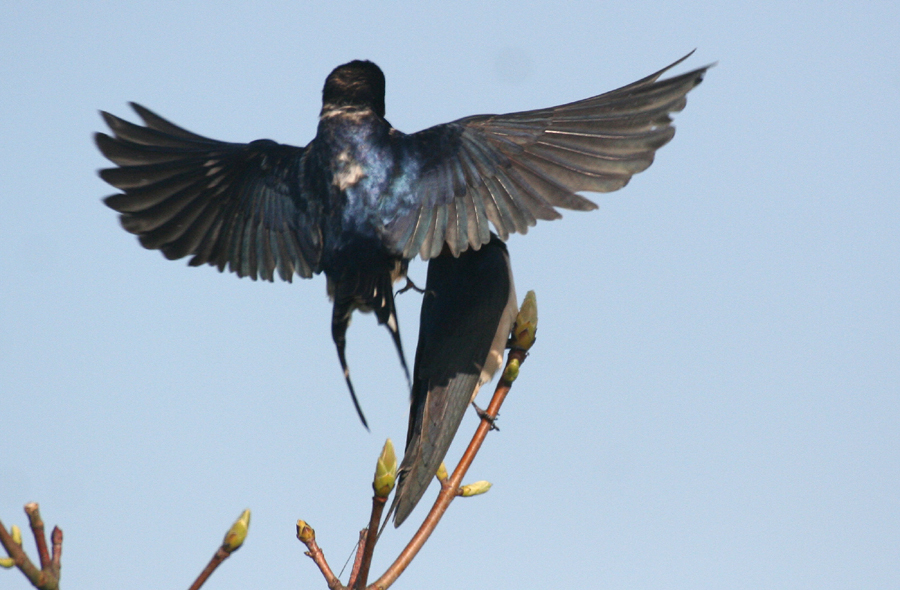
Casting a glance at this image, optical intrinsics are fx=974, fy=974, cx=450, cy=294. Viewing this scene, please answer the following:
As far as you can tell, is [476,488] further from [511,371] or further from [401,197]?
[401,197]

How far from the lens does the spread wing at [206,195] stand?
13.2 ft

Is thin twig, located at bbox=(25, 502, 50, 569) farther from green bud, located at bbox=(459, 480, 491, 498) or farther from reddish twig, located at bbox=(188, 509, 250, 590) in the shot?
green bud, located at bbox=(459, 480, 491, 498)

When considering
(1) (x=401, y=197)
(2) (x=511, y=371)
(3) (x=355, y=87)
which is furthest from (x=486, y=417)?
(3) (x=355, y=87)


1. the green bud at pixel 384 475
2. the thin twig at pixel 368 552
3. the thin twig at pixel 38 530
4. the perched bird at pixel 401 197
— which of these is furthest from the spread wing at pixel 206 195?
the thin twig at pixel 38 530

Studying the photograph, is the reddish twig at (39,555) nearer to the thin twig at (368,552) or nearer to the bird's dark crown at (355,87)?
the thin twig at (368,552)

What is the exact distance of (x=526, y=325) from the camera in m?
3.62

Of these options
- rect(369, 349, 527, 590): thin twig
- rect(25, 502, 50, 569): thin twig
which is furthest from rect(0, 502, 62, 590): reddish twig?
rect(369, 349, 527, 590): thin twig

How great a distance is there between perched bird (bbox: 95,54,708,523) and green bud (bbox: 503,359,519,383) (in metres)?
0.41

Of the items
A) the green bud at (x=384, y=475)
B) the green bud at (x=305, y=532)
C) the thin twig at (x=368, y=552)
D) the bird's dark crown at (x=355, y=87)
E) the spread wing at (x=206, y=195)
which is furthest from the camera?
the spread wing at (x=206, y=195)

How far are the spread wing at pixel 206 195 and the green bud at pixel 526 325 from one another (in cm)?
95

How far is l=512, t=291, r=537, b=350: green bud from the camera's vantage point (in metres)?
3.58

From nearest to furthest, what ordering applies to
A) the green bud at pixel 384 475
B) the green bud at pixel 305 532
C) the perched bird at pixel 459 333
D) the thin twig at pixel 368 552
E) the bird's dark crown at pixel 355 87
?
the thin twig at pixel 368 552
the green bud at pixel 384 475
the green bud at pixel 305 532
the bird's dark crown at pixel 355 87
the perched bird at pixel 459 333

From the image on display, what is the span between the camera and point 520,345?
356 cm

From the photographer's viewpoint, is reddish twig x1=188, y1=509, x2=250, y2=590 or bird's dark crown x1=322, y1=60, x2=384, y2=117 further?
bird's dark crown x1=322, y1=60, x2=384, y2=117
